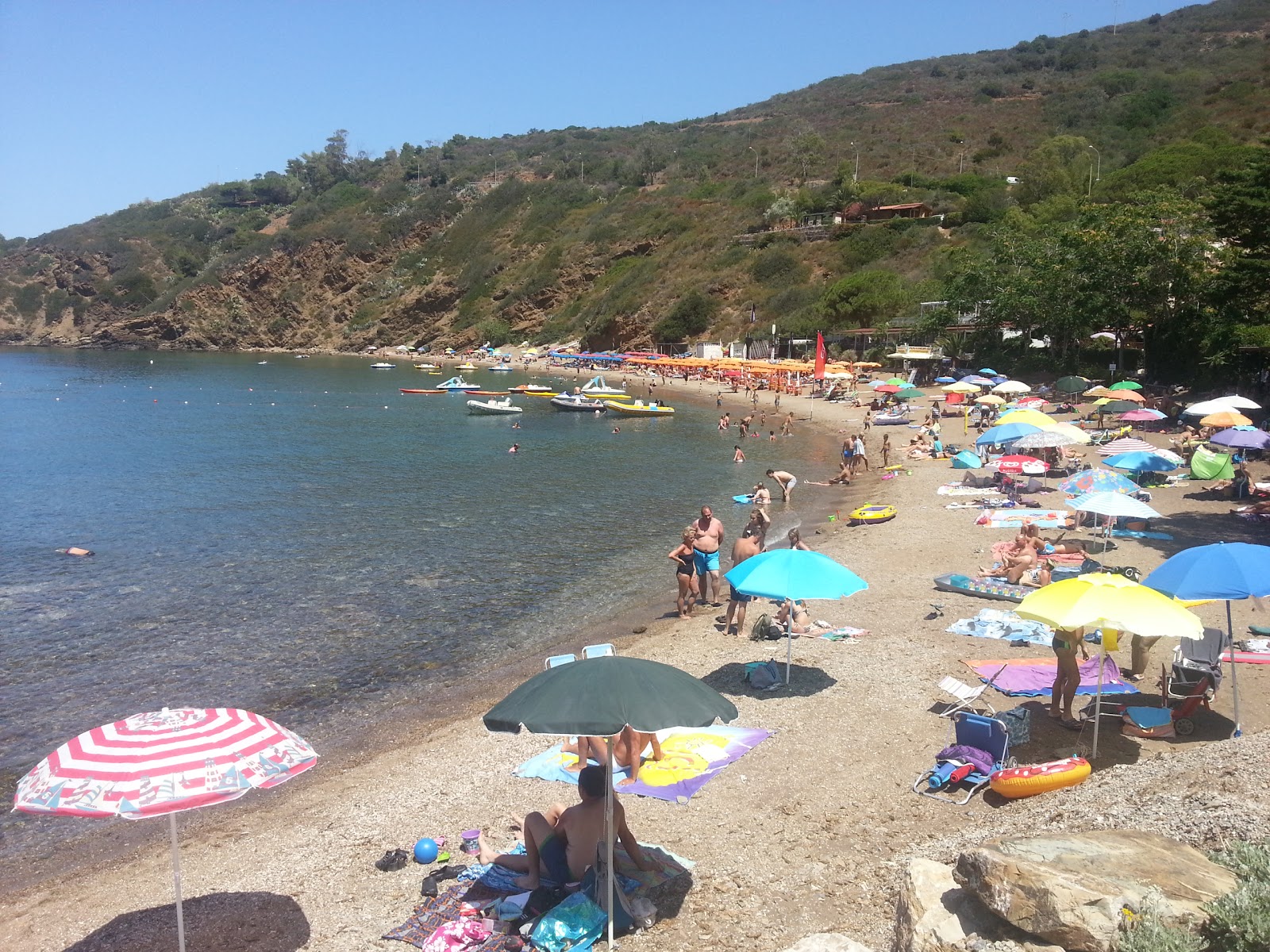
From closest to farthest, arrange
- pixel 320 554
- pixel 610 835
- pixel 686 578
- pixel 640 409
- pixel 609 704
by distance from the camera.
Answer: pixel 609 704, pixel 610 835, pixel 686 578, pixel 320 554, pixel 640 409

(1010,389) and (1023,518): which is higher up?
(1010,389)

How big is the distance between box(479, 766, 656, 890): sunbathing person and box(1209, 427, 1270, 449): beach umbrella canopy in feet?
59.6

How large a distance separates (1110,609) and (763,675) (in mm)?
4115

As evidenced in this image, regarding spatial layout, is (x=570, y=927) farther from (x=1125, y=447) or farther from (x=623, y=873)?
(x=1125, y=447)

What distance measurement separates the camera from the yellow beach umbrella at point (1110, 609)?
7574 mm

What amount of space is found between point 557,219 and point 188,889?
10826 cm

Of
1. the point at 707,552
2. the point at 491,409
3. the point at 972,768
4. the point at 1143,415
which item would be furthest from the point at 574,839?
the point at 491,409

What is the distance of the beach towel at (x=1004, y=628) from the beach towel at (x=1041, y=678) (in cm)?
97

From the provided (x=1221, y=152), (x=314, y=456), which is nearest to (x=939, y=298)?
(x=1221, y=152)

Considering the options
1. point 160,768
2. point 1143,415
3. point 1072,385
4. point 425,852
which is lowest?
point 425,852

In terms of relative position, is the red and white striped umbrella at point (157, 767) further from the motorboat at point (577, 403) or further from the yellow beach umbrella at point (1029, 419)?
the motorboat at point (577, 403)

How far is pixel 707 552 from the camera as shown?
1482cm

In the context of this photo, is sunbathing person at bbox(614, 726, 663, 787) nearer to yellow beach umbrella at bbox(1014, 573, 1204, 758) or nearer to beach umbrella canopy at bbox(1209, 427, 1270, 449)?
yellow beach umbrella at bbox(1014, 573, 1204, 758)

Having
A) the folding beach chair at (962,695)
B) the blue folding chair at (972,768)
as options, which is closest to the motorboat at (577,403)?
the folding beach chair at (962,695)
